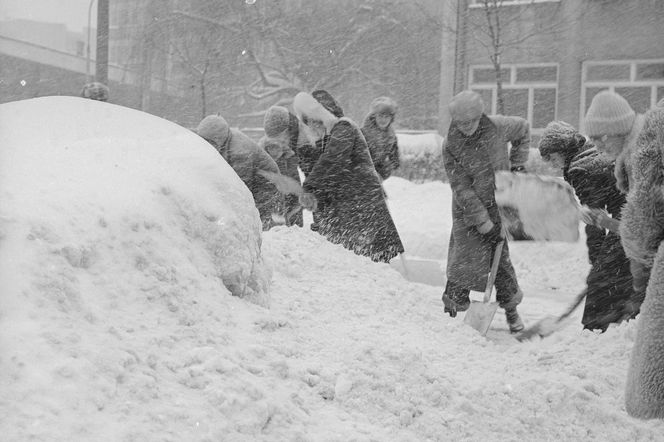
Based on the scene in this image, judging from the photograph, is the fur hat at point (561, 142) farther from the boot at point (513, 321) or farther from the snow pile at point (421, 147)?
the snow pile at point (421, 147)

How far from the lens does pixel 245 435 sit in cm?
276

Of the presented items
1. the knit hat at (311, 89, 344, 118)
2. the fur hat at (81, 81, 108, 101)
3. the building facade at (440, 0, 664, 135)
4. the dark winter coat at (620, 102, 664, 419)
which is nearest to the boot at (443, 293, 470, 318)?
the knit hat at (311, 89, 344, 118)

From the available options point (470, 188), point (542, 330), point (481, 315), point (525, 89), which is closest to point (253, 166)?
point (470, 188)

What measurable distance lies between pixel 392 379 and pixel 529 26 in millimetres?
19905

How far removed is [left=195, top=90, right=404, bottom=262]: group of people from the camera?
6301 millimetres

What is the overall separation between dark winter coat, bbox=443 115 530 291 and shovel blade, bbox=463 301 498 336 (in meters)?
0.33

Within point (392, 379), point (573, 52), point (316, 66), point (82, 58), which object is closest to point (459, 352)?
point (392, 379)

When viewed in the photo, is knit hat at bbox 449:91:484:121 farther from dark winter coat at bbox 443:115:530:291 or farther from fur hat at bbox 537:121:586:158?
fur hat at bbox 537:121:586:158

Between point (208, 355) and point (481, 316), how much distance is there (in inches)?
124

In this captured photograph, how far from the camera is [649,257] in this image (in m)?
3.40

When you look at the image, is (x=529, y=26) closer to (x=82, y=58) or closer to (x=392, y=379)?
(x=82, y=58)

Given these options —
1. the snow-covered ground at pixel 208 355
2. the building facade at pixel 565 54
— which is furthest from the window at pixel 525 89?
the snow-covered ground at pixel 208 355

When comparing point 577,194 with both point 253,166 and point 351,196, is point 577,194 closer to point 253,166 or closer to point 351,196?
point 351,196

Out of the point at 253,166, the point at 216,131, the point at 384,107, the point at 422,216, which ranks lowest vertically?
the point at 422,216
